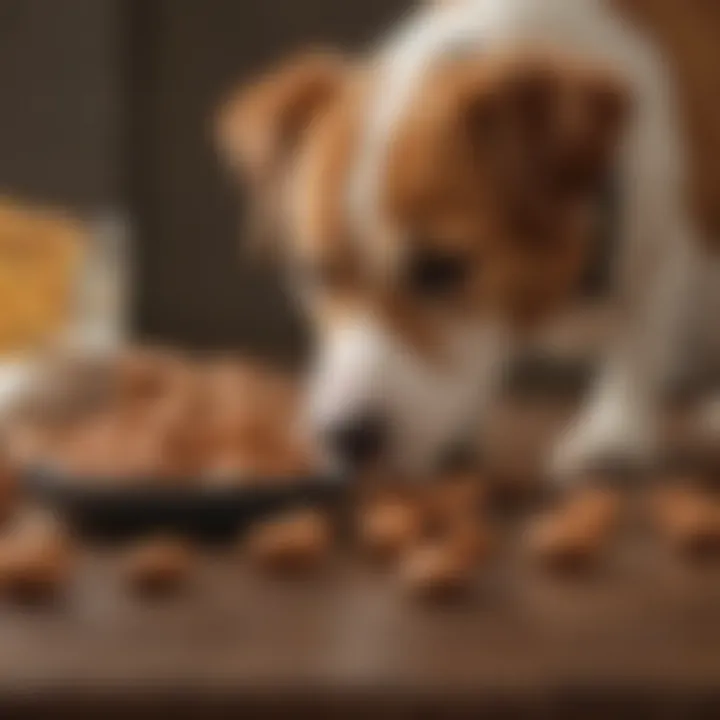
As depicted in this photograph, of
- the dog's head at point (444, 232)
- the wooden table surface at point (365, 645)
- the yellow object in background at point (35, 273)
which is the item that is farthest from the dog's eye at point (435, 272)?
the yellow object in background at point (35, 273)

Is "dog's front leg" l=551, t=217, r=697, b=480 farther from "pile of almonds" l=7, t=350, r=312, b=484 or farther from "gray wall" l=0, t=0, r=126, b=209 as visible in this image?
"gray wall" l=0, t=0, r=126, b=209

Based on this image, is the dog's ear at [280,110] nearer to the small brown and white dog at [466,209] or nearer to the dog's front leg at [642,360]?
the small brown and white dog at [466,209]

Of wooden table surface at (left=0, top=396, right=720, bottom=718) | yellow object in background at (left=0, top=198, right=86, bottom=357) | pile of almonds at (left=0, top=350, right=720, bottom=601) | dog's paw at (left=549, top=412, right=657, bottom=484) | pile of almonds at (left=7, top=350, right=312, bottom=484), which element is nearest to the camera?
wooden table surface at (left=0, top=396, right=720, bottom=718)

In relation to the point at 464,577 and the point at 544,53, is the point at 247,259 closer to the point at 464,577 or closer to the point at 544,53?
the point at 544,53

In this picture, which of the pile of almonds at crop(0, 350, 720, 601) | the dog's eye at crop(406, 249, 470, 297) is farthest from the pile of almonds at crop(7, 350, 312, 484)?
the dog's eye at crop(406, 249, 470, 297)

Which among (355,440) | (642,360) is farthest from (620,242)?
(355,440)

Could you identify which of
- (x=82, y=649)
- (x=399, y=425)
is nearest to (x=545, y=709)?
(x=82, y=649)

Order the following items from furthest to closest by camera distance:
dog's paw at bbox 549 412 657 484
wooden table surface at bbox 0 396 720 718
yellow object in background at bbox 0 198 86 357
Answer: yellow object in background at bbox 0 198 86 357
dog's paw at bbox 549 412 657 484
wooden table surface at bbox 0 396 720 718
